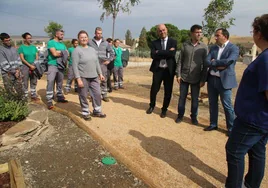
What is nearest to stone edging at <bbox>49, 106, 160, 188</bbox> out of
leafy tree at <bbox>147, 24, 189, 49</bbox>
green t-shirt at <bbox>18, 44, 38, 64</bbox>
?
green t-shirt at <bbox>18, 44, 38, 64</bbox>

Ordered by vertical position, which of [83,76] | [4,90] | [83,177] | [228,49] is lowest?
[83,177]

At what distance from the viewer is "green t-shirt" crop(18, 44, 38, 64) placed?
19.0 feet

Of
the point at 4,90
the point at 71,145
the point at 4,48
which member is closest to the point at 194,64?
the point at 71,145

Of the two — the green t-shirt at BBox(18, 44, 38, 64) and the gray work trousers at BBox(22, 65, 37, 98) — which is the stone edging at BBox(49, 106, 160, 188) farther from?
the green t-shirt at BBox(18, 44, 38, 64)

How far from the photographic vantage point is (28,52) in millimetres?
5812

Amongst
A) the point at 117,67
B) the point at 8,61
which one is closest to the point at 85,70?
the point at 8,61

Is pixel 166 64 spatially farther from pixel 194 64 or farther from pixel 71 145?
pixel 71 145

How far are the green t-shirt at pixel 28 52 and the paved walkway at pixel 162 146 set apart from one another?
1465mm

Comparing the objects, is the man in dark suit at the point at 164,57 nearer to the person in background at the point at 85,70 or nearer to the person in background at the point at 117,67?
the person in background at the point at 85,70

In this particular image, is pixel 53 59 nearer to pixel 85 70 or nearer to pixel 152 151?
pixel 85 70

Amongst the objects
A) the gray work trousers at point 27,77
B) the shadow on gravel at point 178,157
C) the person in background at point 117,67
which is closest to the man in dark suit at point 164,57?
the shadow on gravel at point 178,157

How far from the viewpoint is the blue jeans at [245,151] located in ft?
7.10

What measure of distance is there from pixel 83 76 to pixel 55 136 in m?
1.34

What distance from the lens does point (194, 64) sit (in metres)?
4.61
